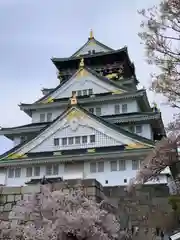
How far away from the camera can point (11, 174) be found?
2689 cm

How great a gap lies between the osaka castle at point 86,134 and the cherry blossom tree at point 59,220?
44.1ft

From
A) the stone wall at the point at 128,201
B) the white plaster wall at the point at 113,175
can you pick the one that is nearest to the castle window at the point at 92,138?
the white plaster wall at the point at 113,175

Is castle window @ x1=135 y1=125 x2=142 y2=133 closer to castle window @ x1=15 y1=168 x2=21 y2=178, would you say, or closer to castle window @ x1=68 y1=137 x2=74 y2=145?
castle window @ x1=68 y1=137 x2=74 y2=145

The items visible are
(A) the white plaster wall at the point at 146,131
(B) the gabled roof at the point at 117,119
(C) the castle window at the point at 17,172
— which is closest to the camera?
(C) the castle window at the point at 17,172

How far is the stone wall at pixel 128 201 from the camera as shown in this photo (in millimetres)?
11570

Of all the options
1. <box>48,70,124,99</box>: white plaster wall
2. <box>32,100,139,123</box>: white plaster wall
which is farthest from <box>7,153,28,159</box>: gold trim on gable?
<box>48,70,124,99</box>: white plaster wall

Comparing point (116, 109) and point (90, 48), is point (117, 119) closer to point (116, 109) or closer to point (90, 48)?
point (116, 109)

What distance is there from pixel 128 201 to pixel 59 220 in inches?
318

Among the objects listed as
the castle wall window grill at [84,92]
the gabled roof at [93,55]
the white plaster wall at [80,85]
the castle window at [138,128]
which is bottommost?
the castle window at [138,128]

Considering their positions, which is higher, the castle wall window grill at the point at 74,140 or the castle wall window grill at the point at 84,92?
the castle wall window grill at the point at 84,92

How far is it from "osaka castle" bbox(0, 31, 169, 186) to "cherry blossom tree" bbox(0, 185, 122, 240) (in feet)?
44.1

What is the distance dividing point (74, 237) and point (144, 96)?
863 inches

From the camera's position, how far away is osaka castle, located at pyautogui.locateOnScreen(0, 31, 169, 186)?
81.8 feet

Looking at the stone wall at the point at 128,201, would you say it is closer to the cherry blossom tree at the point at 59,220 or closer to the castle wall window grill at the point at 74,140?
the cherry blossom tree at the point at 59,220
